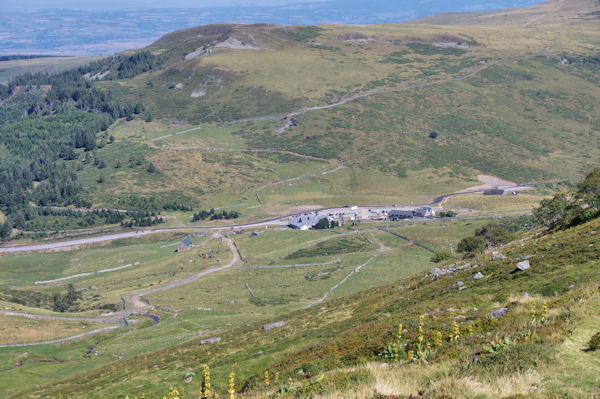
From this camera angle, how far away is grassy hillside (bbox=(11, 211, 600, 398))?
544 inches

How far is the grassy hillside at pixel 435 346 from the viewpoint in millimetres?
13828

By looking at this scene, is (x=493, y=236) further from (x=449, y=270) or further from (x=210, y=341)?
(x=210, y=341)

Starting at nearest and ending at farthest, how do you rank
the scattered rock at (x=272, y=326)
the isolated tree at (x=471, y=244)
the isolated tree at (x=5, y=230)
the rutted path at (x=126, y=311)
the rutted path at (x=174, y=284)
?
the scattered rock at (x=272, y=326)
the rutted path at (x=126, y=311)
the isolated tree at (x=471, y=244)
the rutted path at (x=174, y=284)
the isolated tree at (x=5, y=230)

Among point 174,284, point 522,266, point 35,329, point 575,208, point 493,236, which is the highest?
Result: point 522,266

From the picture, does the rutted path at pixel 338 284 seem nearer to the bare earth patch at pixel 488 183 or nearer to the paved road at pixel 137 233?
the paved road at pixel 137 233

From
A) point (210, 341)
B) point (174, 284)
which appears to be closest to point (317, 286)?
point (174, 284)

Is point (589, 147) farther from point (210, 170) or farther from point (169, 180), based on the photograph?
point (169, 180)

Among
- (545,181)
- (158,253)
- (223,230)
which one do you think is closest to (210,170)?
(223,230)

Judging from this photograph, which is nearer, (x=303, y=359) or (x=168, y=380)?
(x=303, y=359)

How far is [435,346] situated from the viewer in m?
18.7

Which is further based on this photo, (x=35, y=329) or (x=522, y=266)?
(x=35, y=329)

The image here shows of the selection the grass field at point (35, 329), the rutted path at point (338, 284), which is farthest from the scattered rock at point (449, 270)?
the grass field at point (35, 329)

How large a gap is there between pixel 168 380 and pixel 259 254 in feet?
237

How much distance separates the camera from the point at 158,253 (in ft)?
379
